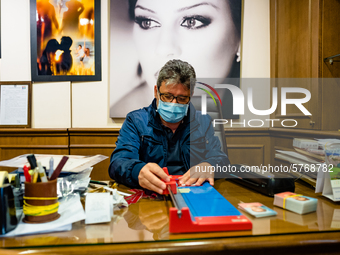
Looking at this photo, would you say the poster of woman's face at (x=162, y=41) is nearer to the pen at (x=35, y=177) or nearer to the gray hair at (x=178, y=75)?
the gray hair at (x=178, y=75)

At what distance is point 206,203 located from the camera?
0.74m

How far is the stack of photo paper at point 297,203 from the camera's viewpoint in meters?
0.72

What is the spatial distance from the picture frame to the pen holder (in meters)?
2.02

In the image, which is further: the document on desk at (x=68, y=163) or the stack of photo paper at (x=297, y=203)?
the document on desk at (x=68, y=163)

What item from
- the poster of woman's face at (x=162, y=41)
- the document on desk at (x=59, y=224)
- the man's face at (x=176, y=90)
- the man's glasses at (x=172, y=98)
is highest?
the poster of woman's face at (x=162, y=41)

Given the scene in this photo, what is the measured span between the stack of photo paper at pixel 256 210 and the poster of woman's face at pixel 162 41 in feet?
5.69

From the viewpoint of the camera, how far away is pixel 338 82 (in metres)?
1.65

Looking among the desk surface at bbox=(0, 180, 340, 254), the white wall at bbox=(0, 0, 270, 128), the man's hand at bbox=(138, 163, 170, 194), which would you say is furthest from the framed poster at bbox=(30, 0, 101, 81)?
the desk surface at bbox=(0, 180, 340, 254)

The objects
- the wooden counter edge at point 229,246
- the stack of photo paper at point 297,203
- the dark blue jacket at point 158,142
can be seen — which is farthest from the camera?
the dark blue jacket at point 158,142

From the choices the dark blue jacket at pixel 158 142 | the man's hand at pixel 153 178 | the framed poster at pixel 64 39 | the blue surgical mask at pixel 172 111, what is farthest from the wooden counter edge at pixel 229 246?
the framed poster at pixel 64 39

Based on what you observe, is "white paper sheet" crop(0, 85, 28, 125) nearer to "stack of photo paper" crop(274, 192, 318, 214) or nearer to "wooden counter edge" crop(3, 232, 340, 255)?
"wooden counter edge" crop(3, 232, 340, 255)

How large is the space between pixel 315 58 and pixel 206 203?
1.55m

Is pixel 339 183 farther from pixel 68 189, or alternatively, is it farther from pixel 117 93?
pixel 117 93

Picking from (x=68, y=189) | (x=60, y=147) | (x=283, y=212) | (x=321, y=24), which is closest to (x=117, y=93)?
(x=60, y=147)
